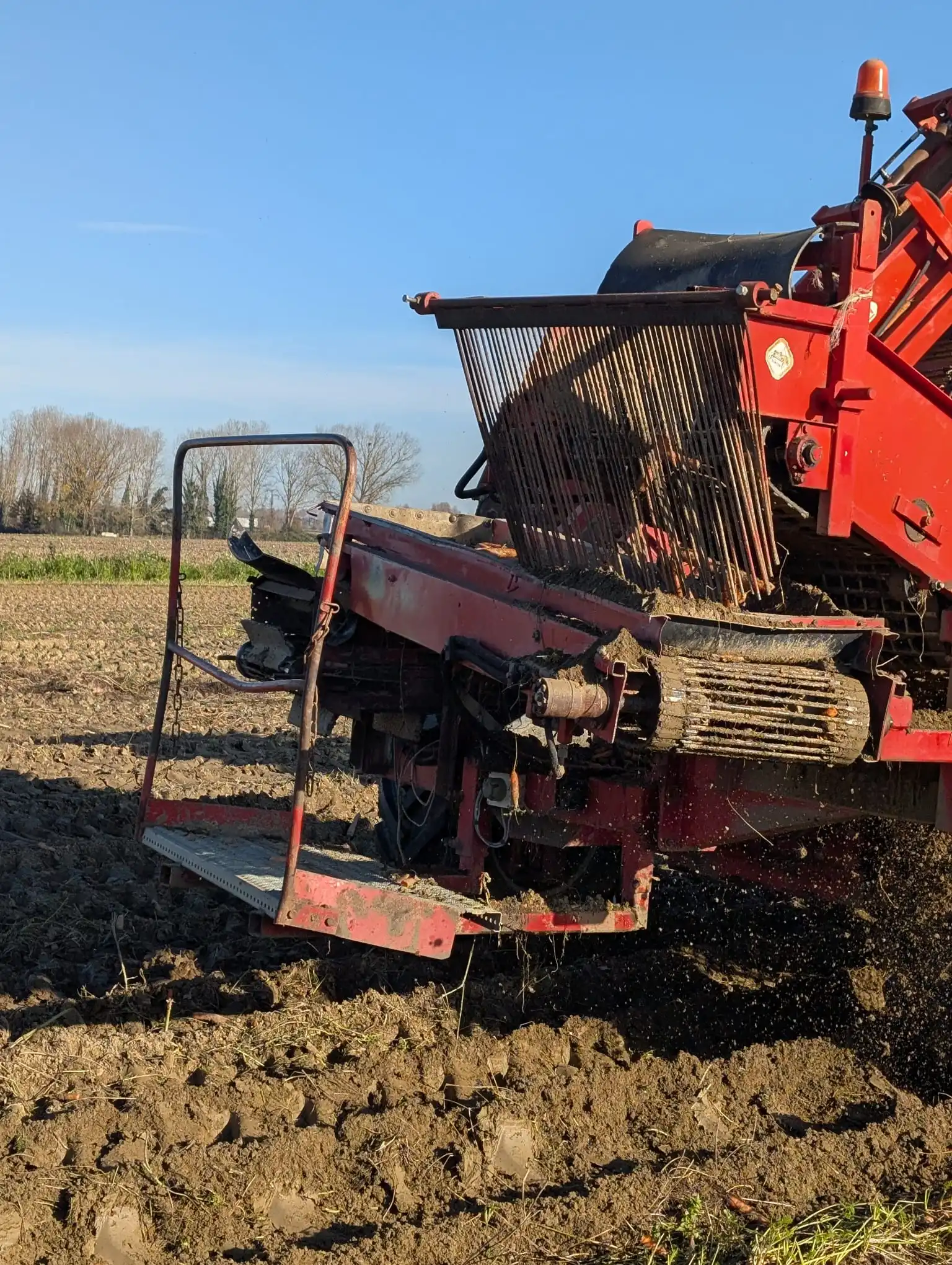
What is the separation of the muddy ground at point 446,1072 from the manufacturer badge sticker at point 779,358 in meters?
1.53

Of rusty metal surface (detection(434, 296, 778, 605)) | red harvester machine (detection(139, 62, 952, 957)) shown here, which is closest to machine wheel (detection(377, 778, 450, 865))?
red harvester machine (detection(139, 62, 952, 957))

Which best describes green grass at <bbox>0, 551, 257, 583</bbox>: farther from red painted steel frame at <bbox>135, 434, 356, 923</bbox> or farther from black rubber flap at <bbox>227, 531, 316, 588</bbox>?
red painted steel frame at <bbox>135, 434, 356, 923</bbox>

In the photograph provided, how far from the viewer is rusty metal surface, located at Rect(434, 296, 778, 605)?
361 centimetres

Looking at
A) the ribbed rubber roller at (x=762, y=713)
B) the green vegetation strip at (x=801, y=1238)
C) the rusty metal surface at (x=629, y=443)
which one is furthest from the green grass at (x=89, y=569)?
the green vegetation strip at (x=801, y=1238)

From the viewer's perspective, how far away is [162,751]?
8500mm

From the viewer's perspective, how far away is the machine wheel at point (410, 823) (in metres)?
5.31

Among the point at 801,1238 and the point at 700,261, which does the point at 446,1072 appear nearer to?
the point at 801,1238

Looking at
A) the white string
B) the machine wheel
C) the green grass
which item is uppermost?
the white string

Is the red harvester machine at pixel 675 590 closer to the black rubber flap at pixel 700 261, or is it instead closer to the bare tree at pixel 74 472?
the black rubber flap at pixel 700 261

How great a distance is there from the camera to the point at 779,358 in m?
3.55

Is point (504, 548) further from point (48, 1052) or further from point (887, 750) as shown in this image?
point (48, 1052)

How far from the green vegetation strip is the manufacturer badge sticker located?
206 cm

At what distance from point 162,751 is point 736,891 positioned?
396cm

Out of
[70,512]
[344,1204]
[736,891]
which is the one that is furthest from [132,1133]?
[70,512]
